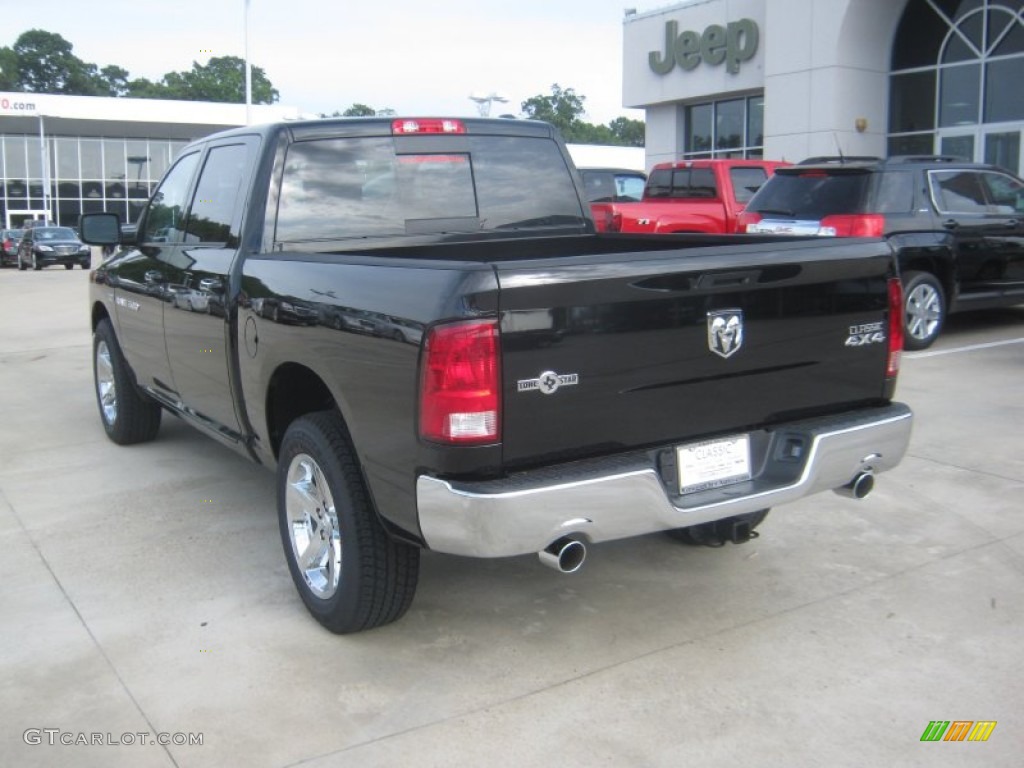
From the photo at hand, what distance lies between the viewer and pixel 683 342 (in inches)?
137

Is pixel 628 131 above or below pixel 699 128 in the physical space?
above

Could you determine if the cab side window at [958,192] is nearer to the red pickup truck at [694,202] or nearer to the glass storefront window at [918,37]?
the red pickup truck at [694,202]

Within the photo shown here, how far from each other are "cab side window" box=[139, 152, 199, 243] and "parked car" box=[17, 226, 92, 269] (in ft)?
92.0

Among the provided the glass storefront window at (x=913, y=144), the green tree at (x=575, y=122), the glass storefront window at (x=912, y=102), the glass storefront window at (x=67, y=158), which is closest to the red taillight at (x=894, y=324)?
the glass storefront window at (x=913, y=144)

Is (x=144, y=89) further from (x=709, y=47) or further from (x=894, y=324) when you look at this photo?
(x=894, y=324)

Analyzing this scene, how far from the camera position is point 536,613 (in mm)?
4152

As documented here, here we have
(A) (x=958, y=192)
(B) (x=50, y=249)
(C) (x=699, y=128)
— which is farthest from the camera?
(B) (x=50, y=249)

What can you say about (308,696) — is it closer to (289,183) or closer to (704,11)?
(289,183)

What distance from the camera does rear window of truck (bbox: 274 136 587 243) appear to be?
4.61 metres

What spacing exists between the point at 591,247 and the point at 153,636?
283cm

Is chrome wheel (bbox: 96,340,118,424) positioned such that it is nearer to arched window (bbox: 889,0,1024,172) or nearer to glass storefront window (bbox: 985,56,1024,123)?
arched window (bbox: 889,0,1024,172)

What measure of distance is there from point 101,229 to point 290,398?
2.59 meters

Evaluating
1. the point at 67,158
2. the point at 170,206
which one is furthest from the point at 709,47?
the point at 67,158

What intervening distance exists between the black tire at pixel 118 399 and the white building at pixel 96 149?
155 feet
